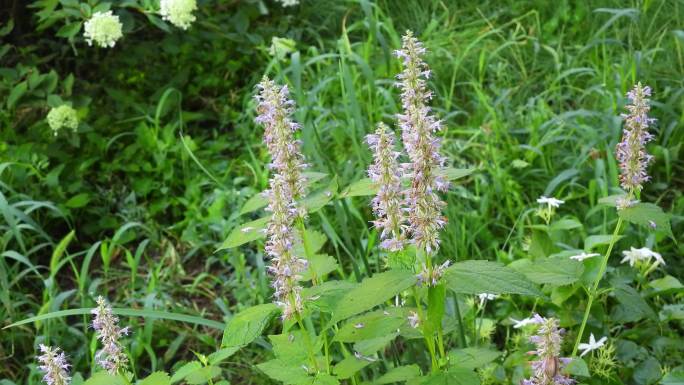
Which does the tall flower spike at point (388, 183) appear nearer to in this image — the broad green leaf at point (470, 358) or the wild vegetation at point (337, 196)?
the wild vegetation at point (337, 196)

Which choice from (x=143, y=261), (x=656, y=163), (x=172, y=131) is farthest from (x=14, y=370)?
(x=656, y=163)

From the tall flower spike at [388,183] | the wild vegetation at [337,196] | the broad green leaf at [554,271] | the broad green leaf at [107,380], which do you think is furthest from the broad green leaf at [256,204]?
the broad green leaf at [554,271]

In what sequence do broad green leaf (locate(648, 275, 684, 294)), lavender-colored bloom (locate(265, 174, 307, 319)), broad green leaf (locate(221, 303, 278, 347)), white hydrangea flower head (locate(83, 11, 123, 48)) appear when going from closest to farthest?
lavender-colored bloom (locate(265, 174, 307, 319)) → broad green leaf (locate(221, 303, 278, 347)) → broad green leaf (locate(648, 275, 684, 294)) → white hydrangea flower head (locate(83, 11, 123, 48))

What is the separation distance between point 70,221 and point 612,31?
2.70m

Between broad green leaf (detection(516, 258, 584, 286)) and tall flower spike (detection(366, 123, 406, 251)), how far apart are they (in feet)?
1.37

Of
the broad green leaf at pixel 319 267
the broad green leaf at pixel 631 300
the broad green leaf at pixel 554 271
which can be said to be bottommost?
the broad green leaf at pixel 631 300

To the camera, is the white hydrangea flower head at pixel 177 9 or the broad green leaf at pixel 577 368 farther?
the white hydrangea flower head at pixel 177 9

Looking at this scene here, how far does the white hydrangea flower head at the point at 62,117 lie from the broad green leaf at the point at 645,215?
2.50 meters

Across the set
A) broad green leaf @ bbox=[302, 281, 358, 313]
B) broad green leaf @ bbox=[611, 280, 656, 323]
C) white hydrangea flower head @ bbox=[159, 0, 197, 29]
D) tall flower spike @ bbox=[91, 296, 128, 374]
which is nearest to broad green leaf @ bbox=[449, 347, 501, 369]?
broad green leaf @ bbox=[302, 281, 358, 313]

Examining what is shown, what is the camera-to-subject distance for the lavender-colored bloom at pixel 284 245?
4.73 feet

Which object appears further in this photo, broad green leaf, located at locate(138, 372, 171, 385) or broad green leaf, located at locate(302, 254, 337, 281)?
broad green leaf, located at locate(302, 254, 337, 281)

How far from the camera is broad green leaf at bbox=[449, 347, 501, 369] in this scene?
162 centimetres

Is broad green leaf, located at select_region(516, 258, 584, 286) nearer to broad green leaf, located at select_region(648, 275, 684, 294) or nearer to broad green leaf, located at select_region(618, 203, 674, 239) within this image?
broad green leaf, located at select_region(618, 203, 674, 239)

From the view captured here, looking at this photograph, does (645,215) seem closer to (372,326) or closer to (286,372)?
(372,326)
